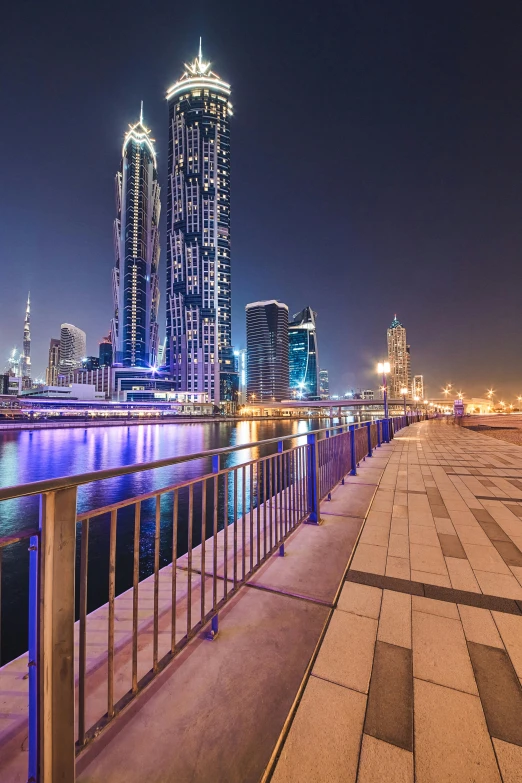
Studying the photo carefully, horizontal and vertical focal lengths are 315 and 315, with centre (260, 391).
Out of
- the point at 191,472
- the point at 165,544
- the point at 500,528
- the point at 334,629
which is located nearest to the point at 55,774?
the point at 334,629

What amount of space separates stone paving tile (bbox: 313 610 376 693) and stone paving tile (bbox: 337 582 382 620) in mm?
81

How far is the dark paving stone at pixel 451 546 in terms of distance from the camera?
12.2 feet

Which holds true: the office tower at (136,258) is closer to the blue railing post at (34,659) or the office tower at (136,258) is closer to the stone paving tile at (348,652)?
the stone paving tile at (348,652)

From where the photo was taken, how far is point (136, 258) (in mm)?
141750

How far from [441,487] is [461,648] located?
513cm

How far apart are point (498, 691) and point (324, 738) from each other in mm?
1110

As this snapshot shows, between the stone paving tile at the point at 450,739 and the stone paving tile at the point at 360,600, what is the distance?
73 centimetres

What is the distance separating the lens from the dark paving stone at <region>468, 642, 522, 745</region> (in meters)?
1.66

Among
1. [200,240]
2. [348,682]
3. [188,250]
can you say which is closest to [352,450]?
[348,682]

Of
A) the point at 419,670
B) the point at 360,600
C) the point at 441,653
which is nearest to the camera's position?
the point at 419,670

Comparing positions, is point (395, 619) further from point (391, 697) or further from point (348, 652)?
point (391, 697)

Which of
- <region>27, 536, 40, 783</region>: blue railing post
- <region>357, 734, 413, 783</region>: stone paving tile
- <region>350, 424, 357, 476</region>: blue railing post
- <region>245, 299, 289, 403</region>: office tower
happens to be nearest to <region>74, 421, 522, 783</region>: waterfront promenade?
<region>357, 734, 413, 783</region>: stone paving tile

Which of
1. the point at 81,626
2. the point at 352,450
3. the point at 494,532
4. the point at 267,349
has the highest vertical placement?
the point at 267,349

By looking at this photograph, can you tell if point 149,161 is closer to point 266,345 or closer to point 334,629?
point 266,345
